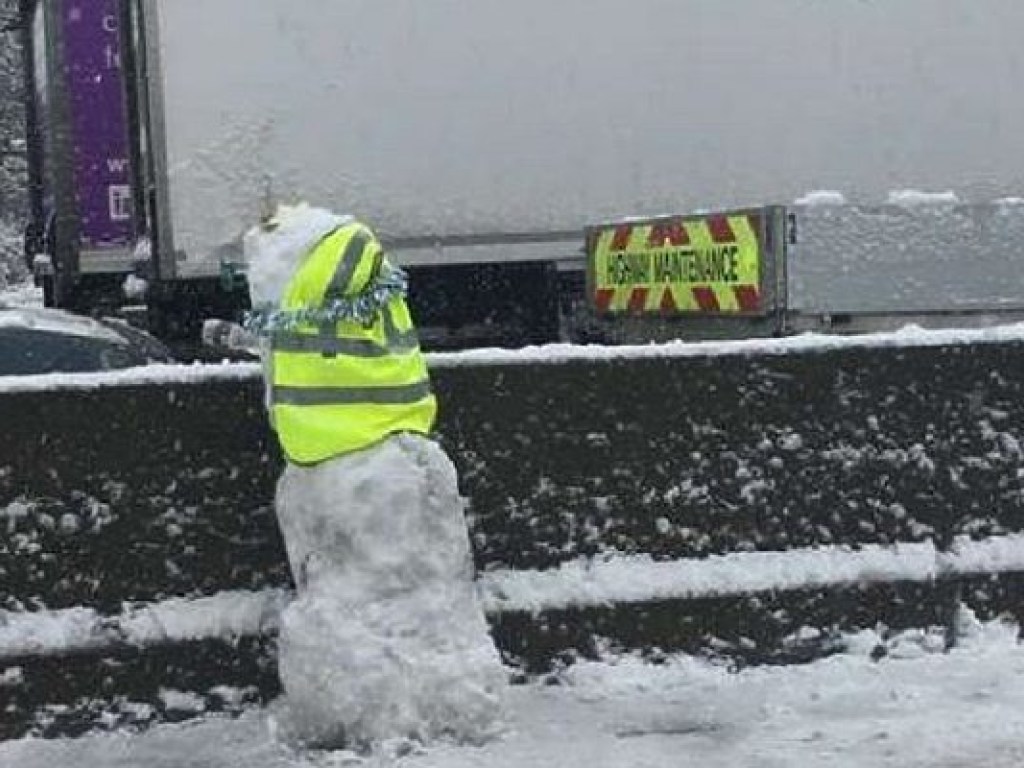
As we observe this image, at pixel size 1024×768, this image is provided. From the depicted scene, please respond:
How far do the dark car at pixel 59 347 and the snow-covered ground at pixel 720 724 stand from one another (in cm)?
279

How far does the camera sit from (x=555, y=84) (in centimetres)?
1188

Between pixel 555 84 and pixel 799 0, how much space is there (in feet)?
5.92

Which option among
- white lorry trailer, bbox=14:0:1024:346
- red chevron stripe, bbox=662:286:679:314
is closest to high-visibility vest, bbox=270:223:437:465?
red chevron stripe, bbox=662:286:679:314

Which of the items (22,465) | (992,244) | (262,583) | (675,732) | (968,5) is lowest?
(675,732)

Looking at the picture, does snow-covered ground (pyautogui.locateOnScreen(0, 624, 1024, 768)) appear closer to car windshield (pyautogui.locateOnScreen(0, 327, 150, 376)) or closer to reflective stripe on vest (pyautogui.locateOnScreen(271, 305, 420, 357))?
reflective stripe on vest (pyautogui.locateOnScreen(271, 305, 420, 357))

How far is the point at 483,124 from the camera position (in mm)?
11781

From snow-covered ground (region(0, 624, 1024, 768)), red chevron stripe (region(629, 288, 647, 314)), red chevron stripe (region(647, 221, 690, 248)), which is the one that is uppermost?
red chevron stripe (region(647, 221, 690, 248))

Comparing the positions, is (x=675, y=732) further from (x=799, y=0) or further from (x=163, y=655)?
(x=799, y=0)

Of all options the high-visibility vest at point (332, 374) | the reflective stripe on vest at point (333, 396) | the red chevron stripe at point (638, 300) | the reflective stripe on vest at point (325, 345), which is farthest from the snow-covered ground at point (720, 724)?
the red chevron stripe at point (638, 300)

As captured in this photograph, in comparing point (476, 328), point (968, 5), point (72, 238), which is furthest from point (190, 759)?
point (968, 5)

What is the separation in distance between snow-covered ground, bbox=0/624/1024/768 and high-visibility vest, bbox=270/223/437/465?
0.94m

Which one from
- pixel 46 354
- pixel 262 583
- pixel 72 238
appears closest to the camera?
pixel 262 583

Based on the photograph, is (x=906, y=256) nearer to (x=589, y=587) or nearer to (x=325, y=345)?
(x=589, y=587)

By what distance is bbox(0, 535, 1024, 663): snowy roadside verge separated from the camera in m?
5.77
